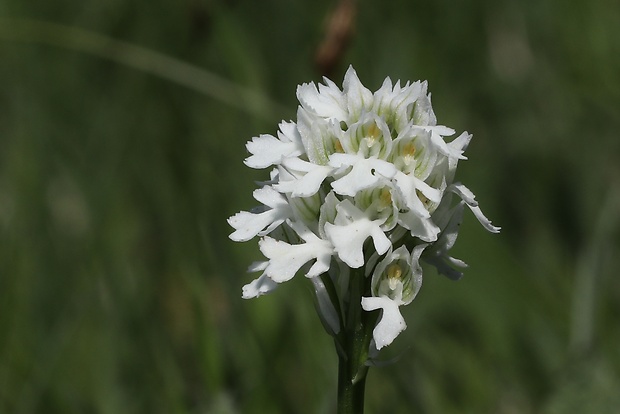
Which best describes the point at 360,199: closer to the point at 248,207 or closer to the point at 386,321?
the point at 386,321

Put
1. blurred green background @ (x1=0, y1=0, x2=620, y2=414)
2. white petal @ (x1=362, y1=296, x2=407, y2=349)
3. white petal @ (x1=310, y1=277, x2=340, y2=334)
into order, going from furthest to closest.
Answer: blurred green background @ (x1=0, y1=0, x2=620, y2=414)
white petal @ (x1=310, y1=277, x2=340, y2=334)
white petal @ (x1=362, y1=296, x2=407, y2=349)

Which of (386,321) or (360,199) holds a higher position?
(360,199)

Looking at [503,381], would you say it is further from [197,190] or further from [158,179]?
[158,179]

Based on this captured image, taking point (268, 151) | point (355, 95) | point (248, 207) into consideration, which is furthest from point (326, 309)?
point (248, 207)

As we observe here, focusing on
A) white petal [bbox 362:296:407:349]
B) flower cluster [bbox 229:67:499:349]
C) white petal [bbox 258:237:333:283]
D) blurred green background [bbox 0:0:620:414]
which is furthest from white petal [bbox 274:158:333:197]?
blurred green background [bbox 0:0:620:414]

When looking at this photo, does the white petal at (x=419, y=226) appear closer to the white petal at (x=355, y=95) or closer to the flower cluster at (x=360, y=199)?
the flower cluster at (x=360, y=199)

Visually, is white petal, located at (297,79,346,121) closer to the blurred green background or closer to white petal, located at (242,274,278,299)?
white petal, located at (242,274,278,299)

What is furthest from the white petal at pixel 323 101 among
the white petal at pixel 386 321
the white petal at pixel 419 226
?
the white petal at pixel 386 321
